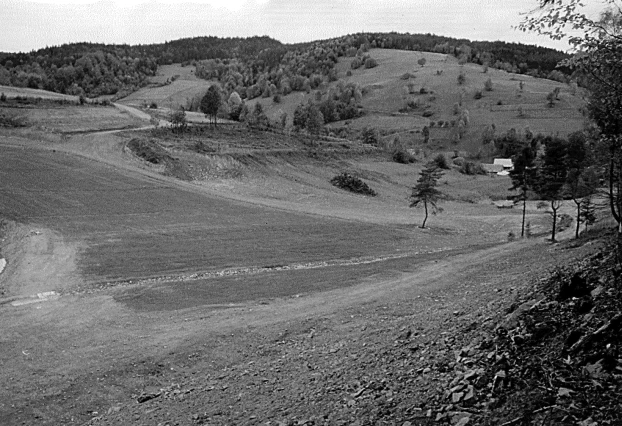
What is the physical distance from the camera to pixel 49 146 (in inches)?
2498

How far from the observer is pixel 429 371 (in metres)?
10.9

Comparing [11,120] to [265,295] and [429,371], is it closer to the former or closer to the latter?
[265,295]

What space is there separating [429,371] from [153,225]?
37.0 meters

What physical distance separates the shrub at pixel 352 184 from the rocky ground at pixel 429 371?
50.8 meters

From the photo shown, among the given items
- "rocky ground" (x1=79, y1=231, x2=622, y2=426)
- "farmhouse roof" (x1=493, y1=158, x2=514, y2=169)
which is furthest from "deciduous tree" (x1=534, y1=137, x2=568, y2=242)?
"farmhouse roof" (x1=493, y1=158, x2=514, y2=169)

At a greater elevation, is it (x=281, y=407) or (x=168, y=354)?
(x=281, y=407)

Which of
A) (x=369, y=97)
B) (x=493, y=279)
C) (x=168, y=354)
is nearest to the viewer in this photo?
(x=168, y=354)

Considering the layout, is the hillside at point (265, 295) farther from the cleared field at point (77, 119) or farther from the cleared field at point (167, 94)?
the cleared field at point (167, 94)

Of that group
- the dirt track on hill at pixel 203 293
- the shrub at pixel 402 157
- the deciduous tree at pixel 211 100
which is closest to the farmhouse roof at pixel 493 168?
the shrub at pixel 402 157

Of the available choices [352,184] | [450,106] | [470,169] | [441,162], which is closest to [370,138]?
[441,162]

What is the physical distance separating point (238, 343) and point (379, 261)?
18.3 metres

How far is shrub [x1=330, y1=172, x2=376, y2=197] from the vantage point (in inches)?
2849

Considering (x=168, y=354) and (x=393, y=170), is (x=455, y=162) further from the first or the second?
(x=168, y=354)

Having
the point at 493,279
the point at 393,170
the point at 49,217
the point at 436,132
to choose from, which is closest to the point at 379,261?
the point at 493,279
